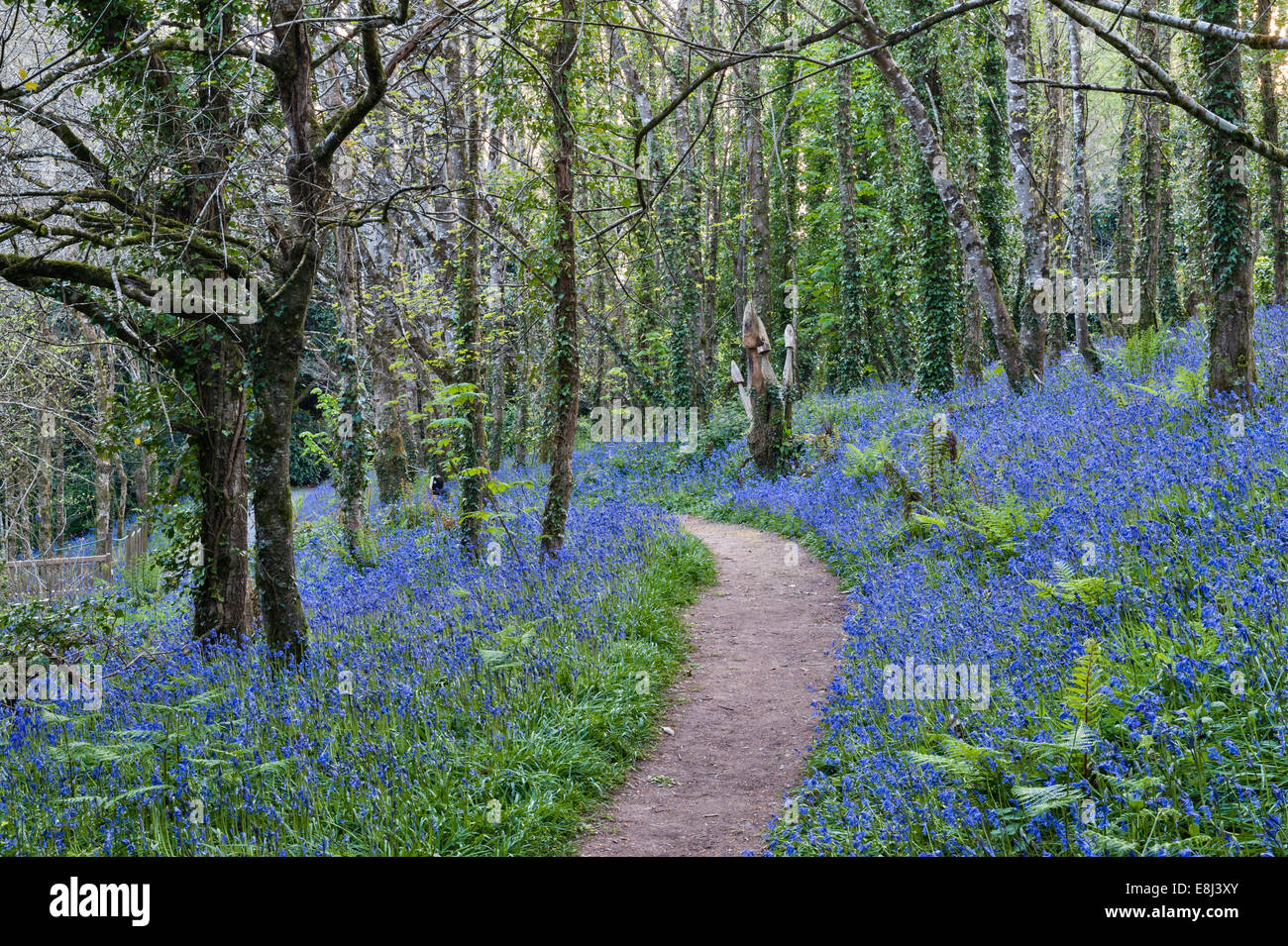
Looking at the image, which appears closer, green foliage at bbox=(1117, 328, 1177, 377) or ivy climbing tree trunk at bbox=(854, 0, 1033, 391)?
green foliage at bbox=(1117, 328, 1177, 377)

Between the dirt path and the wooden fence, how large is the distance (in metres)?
11.1

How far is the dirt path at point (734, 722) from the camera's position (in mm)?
4902

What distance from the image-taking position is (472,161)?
12.1 meters

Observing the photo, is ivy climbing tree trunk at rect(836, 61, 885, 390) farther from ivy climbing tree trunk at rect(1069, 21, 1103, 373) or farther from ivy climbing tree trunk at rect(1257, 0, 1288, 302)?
ivy climbing tree trunk at rect(1257, 0, 1288, 302)

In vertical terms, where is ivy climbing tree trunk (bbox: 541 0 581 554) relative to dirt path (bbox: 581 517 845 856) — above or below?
above

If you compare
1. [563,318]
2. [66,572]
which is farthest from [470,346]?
[66,572]

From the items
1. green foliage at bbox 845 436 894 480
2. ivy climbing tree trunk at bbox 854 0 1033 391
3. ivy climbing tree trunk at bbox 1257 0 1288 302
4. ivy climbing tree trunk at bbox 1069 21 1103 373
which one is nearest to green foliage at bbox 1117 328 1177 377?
ivy climbing tree trunk at bbox 1069 21 1103 373

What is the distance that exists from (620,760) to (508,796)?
994 mm

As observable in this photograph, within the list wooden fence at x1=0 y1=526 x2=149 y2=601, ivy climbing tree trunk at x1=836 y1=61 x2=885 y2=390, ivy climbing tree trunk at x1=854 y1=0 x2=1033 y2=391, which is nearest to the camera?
ivy climbing tree trunk at x1=854 y1=0 x2=1033 y2=391

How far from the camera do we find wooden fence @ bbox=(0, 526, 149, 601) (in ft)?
48.3

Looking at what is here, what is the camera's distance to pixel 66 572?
55.6ft

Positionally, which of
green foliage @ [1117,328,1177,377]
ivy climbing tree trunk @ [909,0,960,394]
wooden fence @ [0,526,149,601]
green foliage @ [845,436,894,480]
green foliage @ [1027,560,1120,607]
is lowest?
wooden fence @ [0,526,149,601]

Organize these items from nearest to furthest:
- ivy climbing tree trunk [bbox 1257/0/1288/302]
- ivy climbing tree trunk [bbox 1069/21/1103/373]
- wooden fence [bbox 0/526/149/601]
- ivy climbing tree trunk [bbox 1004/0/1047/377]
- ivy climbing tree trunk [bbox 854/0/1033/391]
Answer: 1. ivy climbing tree trunk [bbox 1004/0/1047/377]
2. ivy climbing tree trunk [bbox 854/0/1033/391]
3. ivy climbing tree trunk [bbox 1069/21/1103/373]
4. ivy climbing tree trunk [bbox 1257/0/1288/302]
5. wooden fence [bbox 0/526/149/601]

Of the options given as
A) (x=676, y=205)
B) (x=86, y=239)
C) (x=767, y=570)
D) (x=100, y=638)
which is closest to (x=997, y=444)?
(x=767, y=570)
